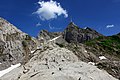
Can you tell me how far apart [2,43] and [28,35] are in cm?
972

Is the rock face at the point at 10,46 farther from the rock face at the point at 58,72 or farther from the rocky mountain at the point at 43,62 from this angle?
the rock face at the point at 58,72

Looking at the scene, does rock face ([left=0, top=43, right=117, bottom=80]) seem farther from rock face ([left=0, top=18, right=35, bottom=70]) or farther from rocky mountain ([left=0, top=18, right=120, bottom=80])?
rock face ([left=0, top=18, right=35, bottom=70])

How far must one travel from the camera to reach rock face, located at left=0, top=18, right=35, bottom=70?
4653 cm

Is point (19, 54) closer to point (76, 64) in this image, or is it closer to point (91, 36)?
point (76, 64)

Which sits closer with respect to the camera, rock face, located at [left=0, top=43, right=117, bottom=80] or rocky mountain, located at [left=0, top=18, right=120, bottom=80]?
rock face, located at [left=0, top=43, right=117, bottom=80]

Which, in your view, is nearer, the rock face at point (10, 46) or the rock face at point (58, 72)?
the rock face at point (58, 72)

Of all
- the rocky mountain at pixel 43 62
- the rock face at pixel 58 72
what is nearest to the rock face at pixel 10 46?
the rocky mountain at pixel 43 62

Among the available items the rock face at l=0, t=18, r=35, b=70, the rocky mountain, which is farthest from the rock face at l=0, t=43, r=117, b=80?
the rock face at l=0, t=18, r=35, b=70

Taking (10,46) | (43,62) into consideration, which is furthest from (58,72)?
(10,46)

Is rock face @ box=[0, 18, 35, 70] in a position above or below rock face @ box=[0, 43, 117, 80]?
above

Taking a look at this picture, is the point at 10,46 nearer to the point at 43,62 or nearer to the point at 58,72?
the point at 43,62

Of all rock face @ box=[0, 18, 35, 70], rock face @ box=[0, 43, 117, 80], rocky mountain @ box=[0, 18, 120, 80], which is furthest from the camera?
rock face @ box=[0, 18, 35, 70]

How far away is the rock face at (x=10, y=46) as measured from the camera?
153ft

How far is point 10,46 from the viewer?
1914 inches
